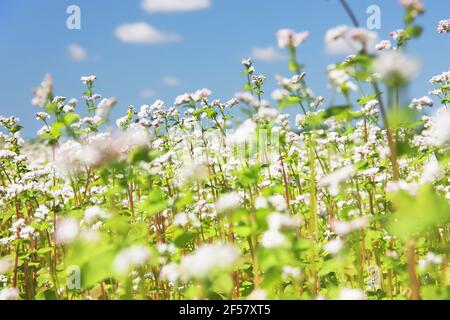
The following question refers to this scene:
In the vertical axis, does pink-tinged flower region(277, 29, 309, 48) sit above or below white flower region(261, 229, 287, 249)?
above

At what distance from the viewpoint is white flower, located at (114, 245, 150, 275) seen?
1442 mm

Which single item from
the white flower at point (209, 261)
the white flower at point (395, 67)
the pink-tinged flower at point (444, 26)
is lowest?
the white flower at point (209, 261)

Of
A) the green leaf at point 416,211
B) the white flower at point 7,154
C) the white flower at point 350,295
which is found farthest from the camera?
the white flower at point 7,154

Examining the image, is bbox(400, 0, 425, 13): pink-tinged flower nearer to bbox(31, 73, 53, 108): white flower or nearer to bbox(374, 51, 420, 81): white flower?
bbox(374, 51, 420, 81): white flower

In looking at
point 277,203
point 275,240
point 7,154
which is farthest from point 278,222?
point 7,154

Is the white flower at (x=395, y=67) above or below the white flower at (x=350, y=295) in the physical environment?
above

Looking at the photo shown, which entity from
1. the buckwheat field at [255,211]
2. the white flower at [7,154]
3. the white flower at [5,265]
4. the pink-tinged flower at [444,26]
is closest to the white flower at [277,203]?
the buckwheat field at [255,211]

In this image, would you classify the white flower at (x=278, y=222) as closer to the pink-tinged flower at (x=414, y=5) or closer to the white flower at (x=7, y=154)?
the pink-tinged flower at (x=414, y=5)

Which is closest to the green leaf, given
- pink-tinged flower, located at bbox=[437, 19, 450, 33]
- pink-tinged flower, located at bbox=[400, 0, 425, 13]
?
pink-tinged flower, located at bbox=[400, 0, 425, 13]

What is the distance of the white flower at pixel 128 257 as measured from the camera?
1.44 metres
